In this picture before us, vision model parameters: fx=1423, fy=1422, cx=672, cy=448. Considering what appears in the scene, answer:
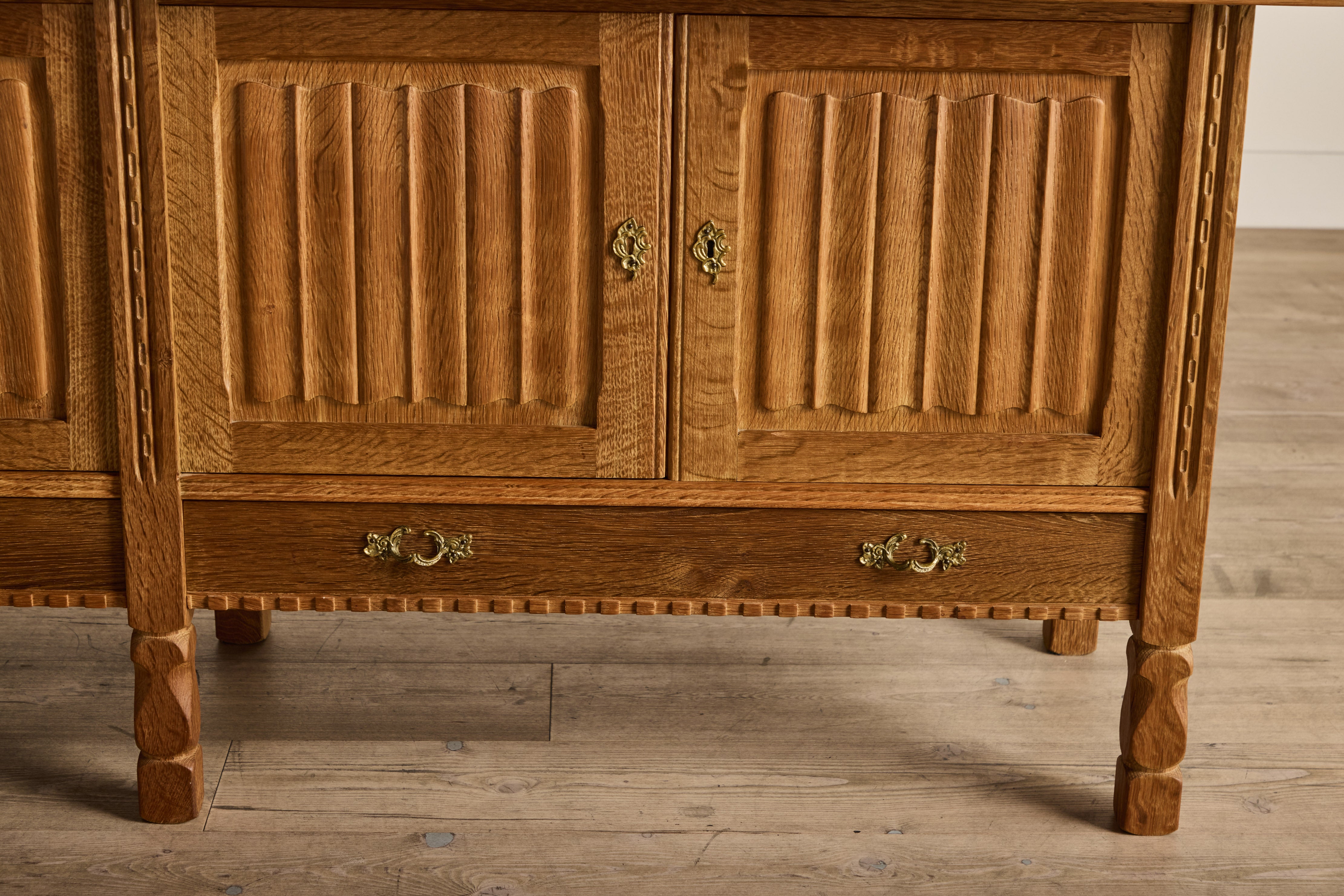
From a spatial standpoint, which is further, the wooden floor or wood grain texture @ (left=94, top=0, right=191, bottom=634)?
the wooden floor

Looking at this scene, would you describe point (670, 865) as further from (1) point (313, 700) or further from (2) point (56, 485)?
(2) point (56, 485)

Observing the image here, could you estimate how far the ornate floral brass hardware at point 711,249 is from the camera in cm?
150

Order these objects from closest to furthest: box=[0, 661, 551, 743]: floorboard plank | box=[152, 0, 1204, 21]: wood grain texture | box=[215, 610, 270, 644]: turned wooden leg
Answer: box=[152, 0, 1204, 21]: wood grain texture < box=[0, 661, 551, 743]: floorboard plank < box=[215, 610, 270, 644]: turned wooden leg

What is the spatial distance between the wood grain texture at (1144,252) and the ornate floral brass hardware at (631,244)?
1.64 ft

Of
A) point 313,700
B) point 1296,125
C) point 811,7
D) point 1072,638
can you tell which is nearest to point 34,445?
point 313,700

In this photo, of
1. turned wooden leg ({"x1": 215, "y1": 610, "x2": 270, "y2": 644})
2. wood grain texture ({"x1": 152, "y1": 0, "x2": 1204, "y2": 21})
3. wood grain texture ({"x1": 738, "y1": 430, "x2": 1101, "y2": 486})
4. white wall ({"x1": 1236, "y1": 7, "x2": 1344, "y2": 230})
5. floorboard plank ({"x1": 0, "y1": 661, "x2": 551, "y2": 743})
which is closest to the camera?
wood grain texture ({"x1": 152, "y1": 0, "x2": 1204, "y2": 21})

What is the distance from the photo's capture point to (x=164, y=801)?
5.36 ft

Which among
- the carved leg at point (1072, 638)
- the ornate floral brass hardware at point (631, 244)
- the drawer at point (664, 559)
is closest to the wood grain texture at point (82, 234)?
the drawer at point (664, 559)

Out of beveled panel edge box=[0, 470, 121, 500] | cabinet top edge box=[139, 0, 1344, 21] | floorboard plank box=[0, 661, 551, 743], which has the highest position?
cabinet top edge box=[139, 0, 1344, 21]

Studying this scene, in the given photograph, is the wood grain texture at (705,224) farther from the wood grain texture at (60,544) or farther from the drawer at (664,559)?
the wood grain texture at (60,544)

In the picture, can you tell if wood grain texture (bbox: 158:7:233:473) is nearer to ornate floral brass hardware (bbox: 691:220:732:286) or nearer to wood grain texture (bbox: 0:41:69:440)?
wood grain texture (bbox: 0:41:69:440)

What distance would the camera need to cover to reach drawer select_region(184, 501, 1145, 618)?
1579 mm

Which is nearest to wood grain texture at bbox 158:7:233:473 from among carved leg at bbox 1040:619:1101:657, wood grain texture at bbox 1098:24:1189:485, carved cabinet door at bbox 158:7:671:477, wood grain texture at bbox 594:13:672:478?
carved cabinet door at bbox 158:7:671:477

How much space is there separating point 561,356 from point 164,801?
27.3 inches
